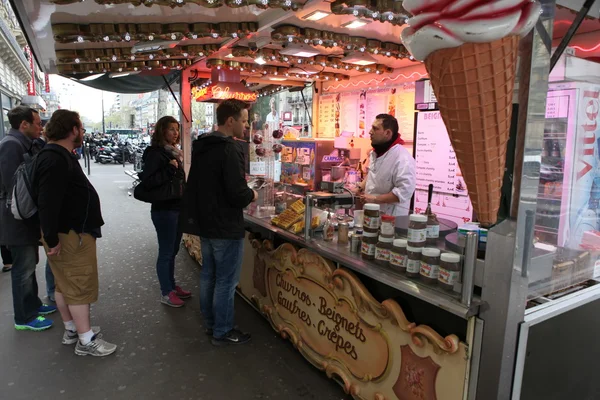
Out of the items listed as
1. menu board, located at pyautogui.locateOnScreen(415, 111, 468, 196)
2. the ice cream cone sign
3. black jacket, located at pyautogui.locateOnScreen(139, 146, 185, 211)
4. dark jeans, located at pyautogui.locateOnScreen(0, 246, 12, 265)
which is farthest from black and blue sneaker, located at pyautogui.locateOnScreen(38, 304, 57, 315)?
menu board, located at pyautogui.locateOnScreen(415, 111, 468, 196)

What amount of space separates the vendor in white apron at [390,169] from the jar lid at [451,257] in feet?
4.48

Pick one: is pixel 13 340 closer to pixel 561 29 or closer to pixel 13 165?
A: pixel 13 165

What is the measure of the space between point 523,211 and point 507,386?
31.9 inches

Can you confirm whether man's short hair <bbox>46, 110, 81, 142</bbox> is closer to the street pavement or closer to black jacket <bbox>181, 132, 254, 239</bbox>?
black jacket <bbox>181, 132, 254, 239</bbox>

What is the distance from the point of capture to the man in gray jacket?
3.30m

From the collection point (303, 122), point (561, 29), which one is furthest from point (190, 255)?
point (561, 29)

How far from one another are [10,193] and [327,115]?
557cm

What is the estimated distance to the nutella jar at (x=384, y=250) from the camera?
7.73 feet

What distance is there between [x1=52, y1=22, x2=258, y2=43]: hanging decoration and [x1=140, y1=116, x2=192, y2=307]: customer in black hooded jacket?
838 millimetres

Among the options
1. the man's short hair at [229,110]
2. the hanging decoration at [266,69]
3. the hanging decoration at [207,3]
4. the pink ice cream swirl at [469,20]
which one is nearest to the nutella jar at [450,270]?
the pink ice cream swirl at [469,20]

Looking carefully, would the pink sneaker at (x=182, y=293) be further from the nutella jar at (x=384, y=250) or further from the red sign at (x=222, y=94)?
the red sign at (x=222, y=94)

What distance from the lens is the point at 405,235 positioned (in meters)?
2.35

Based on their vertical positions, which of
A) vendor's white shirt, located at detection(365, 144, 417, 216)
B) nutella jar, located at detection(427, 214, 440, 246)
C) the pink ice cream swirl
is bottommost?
nutella jar, located at detection(427, 214, 440, 246)

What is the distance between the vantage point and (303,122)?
8.70m
